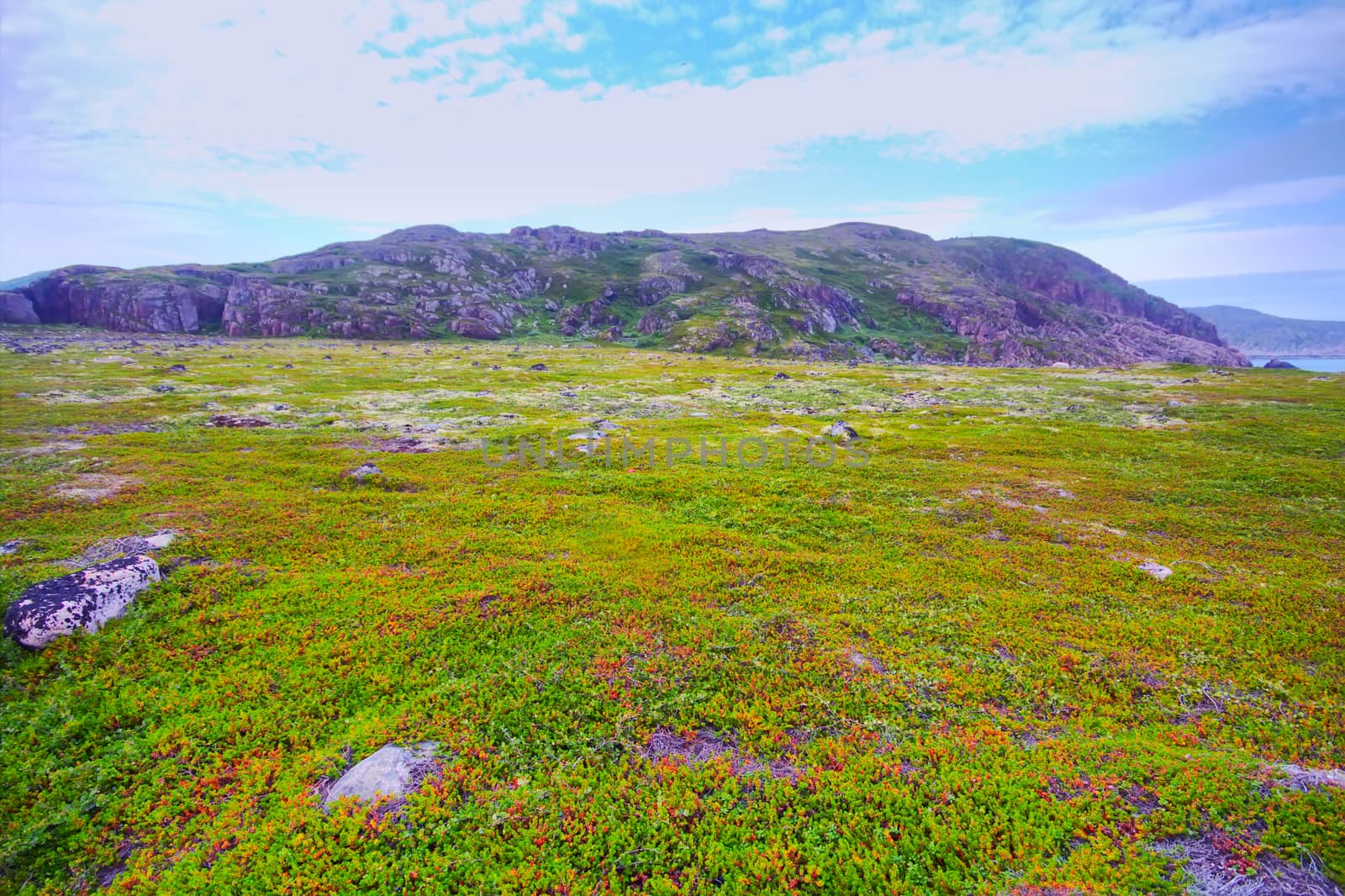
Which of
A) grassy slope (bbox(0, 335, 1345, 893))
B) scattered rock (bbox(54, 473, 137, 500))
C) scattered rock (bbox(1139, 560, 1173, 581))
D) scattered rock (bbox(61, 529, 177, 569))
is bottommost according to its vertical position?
grassy slope (bbox(0, 335, 1345, 893))

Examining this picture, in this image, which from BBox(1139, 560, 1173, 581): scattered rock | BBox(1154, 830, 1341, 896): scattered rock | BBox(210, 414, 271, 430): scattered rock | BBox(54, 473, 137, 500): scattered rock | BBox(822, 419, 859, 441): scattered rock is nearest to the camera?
BBox(1154, 830, 1341, 896): scattered rock

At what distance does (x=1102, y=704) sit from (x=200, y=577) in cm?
2465

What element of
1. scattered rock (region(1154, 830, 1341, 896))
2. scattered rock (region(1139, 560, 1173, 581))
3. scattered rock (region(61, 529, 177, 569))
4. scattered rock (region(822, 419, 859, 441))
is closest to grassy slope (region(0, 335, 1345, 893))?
scattered rock (region(1154, 830, 1341, 896))

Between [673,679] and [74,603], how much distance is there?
15.5 meters

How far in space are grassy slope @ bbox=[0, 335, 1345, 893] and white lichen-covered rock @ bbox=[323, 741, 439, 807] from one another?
0.36 m

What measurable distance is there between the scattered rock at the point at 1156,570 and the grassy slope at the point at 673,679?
0.32 meters

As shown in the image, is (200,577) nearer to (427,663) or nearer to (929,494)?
(427,663)

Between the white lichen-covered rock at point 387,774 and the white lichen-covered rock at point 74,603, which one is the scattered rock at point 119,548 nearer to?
the white lichen-covered rock at point 74,603

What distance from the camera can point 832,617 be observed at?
14.6 meters

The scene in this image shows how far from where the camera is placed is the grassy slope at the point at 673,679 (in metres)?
8.02

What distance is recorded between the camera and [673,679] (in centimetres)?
1202

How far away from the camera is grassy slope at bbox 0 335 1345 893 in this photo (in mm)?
8016

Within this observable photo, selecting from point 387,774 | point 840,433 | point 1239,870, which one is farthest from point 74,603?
point 840,433

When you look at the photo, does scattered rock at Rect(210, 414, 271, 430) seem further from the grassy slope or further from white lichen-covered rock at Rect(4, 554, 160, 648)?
white lichen-covered rock at Rect(4, 554, 160, 648)
